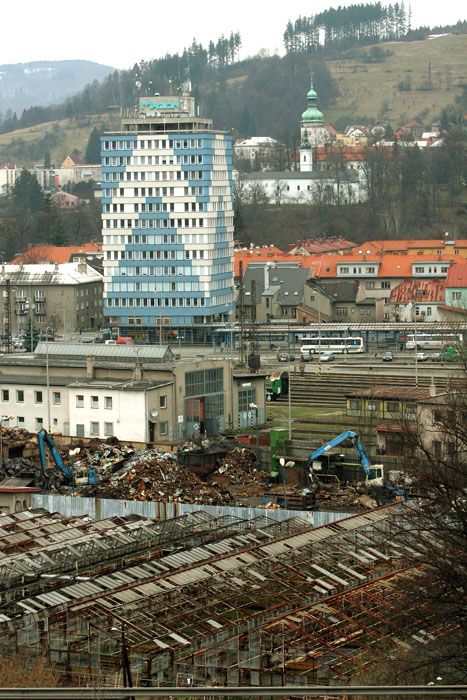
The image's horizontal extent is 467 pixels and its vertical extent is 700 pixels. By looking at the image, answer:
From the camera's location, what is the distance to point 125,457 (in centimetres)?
3231

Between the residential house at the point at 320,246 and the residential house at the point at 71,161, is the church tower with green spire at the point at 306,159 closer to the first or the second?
the residential house at the point at 320,246

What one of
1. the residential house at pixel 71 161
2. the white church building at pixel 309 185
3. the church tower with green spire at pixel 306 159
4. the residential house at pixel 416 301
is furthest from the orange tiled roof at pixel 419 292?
the residential house at pixel 71 161

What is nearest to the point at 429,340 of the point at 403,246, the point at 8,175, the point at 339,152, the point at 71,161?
the point at 403,246

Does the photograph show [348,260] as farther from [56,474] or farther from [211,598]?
[211,598]

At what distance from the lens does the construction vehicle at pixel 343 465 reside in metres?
30.1

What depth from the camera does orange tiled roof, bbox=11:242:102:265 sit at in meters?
72.1

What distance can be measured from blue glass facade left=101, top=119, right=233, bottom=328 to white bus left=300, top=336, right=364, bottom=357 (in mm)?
5324

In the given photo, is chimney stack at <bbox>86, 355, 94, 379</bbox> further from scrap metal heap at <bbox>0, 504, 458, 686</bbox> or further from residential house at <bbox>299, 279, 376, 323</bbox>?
residential house at <bbox>299, 279, 376, 323</bbox>

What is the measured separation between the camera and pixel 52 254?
7419 cm

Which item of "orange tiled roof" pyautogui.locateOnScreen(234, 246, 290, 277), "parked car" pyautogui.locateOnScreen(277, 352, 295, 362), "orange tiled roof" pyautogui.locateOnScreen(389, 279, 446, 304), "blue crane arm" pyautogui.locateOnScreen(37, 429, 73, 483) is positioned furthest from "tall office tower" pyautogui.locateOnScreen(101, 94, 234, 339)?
"blue crane arm" pyautogui.locateOnScreen(37, 429, 73, 483)

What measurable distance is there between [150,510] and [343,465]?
5.66 m

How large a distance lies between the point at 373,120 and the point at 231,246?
79.6m

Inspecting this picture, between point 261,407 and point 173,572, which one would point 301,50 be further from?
point 173,572

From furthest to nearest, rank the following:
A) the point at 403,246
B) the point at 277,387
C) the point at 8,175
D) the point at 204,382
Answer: the point at 8,175 → the point at 403,246 → the point at 277,387 → the point at 204,382
